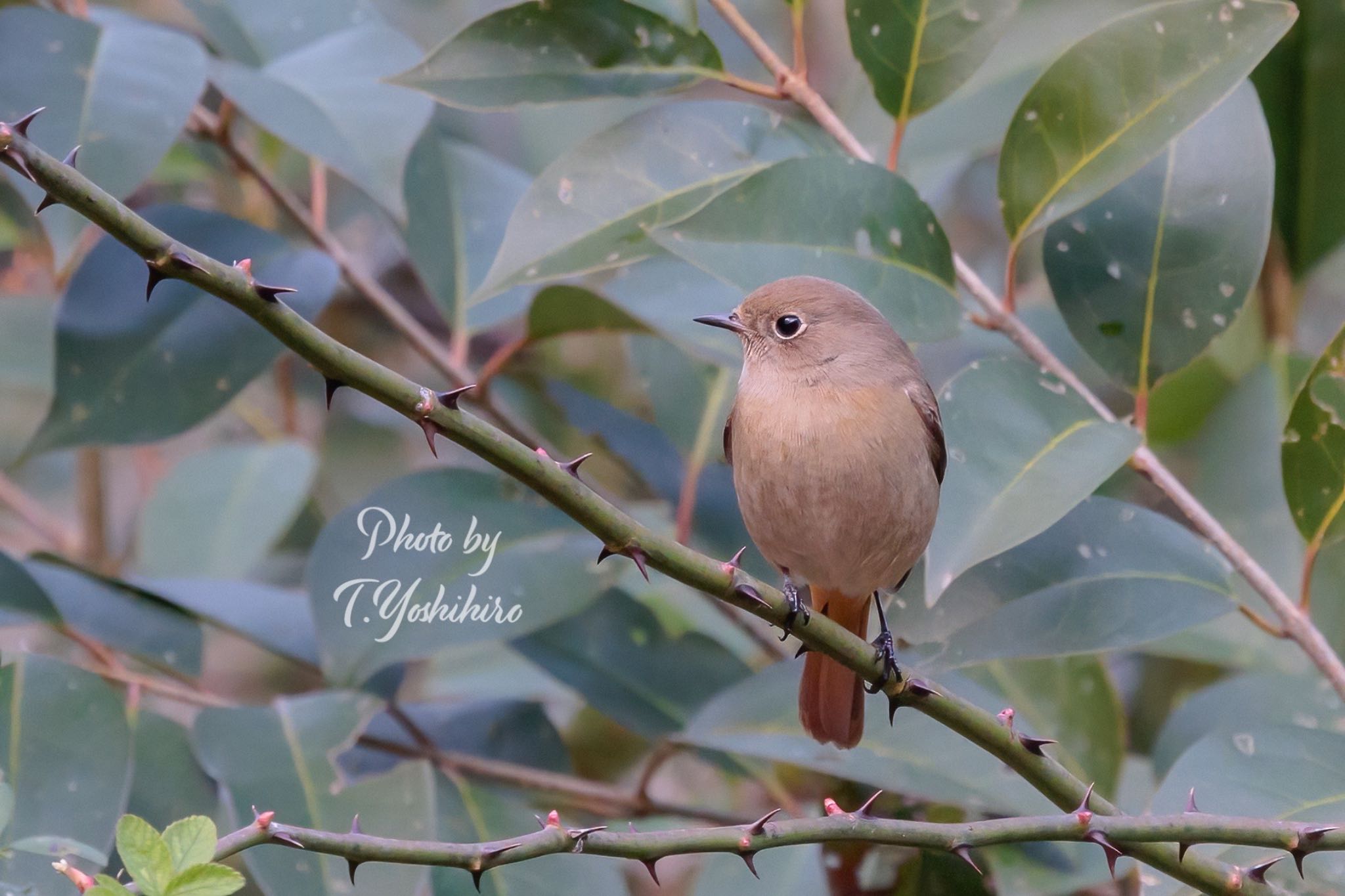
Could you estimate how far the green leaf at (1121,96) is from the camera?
2.60 metres

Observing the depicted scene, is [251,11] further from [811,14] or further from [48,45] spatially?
[811,14]

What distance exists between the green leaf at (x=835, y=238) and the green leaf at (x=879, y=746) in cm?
88

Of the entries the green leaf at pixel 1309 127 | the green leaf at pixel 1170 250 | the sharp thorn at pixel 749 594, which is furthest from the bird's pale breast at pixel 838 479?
the green leaf at pixel 1309 127

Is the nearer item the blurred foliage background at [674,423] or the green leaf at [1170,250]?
the blurred foliage background at [674,423]

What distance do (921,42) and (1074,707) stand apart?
1.70 meters

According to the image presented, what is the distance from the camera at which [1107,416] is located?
8.95ft

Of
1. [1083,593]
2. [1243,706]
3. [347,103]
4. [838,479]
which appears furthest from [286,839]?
[1243,706]

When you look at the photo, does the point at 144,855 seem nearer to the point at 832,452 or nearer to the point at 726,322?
the point at 832,452

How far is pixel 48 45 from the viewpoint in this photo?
306 cm

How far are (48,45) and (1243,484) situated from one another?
3.40 metres

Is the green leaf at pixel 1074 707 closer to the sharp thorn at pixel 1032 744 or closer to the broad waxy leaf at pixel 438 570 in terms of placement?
the broad waxy leaf at pixel 438 570

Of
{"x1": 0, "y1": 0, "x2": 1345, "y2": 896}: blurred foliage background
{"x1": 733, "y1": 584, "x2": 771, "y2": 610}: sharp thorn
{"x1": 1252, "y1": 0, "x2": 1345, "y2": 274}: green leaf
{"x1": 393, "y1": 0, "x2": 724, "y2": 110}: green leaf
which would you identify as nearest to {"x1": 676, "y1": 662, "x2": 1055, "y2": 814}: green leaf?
{"x1": 0, "y1": 0, "x2": 1345, "y2": 896}: blurred foliage background

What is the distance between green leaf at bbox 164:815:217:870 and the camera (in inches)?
58.8

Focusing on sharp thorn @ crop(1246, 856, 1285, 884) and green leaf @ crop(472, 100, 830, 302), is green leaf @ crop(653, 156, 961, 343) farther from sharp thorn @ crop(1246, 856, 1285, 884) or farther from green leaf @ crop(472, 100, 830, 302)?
sharp thorn @ crop(1246, 856, 1285, 884)
